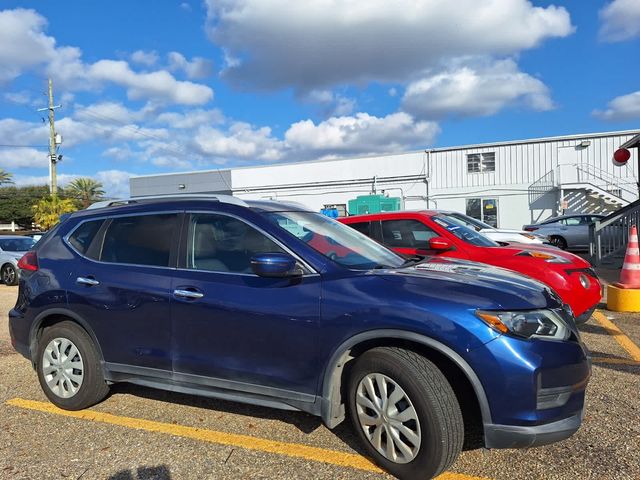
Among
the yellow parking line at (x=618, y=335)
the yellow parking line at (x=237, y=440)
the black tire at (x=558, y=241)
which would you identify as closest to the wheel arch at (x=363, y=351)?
the yellow parking line at (x=237, y=440)

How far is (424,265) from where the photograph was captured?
3674 mm

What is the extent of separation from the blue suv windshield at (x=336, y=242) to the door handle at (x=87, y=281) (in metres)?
1.48

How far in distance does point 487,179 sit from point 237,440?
962 inches

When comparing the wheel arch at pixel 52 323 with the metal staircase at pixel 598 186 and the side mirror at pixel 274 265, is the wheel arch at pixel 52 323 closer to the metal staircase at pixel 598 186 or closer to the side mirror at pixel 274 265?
the side mirror at pixel 274 265

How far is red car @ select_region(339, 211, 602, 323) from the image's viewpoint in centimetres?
565

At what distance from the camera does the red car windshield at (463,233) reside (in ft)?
21.9

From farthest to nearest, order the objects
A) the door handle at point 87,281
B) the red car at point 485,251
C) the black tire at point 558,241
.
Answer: the black tire at point 558,241 → the red car at point 485,251 → the door handle at point 87,281

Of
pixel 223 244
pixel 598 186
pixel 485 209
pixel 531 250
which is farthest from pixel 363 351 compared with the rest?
pixel 485 209

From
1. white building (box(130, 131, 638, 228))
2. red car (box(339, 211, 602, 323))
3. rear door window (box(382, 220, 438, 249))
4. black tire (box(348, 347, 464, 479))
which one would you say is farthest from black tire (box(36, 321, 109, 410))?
white building (box(130, 131, 638, 228))

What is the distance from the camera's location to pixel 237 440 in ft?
11.5

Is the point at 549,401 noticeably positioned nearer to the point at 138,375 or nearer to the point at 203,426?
the point at 203,426

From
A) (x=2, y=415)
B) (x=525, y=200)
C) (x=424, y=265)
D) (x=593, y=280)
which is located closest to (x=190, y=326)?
(x=424, y=265)

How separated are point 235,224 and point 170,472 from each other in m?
1.66

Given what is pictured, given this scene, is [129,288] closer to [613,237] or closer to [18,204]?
[613,237]
